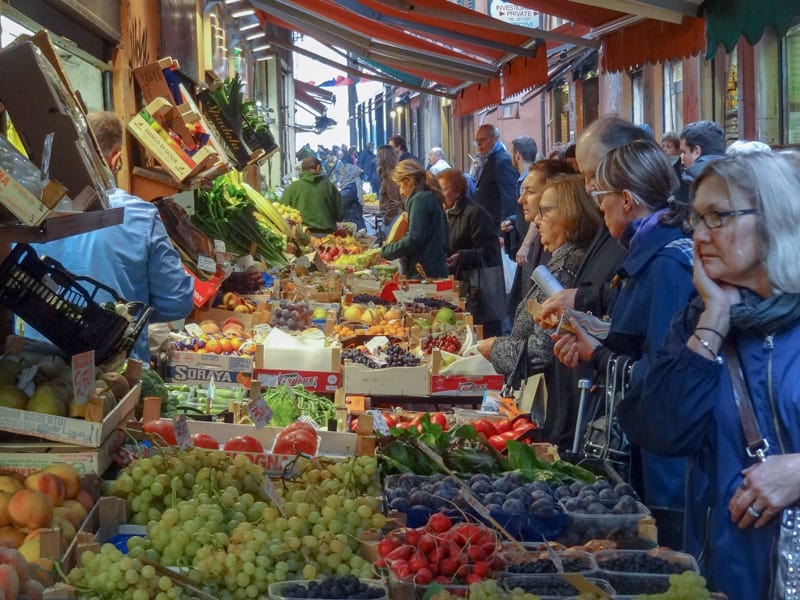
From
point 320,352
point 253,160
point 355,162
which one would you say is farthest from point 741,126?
point 355,162

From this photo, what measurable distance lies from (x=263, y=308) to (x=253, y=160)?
105 inches

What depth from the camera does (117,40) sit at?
653 centimetres

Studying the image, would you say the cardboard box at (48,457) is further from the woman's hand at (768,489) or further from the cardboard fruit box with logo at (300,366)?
the cardboard fruit box with logo at (300,366)

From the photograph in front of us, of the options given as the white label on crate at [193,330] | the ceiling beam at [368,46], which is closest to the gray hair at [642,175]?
the white label on crate at [193,330]

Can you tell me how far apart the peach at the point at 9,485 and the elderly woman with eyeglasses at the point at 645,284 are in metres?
1.70

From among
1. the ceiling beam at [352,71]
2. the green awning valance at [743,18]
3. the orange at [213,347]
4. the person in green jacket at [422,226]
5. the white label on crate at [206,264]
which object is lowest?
the orange at [213,347]

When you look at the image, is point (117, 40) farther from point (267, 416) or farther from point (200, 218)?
point (267, 416)

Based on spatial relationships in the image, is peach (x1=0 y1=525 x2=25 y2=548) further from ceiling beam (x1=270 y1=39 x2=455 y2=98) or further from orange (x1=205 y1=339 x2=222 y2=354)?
ceiling beam (x1=270 y1=39 x2=455 y2=98)

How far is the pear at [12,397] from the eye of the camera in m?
3.22

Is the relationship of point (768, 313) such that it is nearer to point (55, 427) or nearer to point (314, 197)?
point (55, 427)

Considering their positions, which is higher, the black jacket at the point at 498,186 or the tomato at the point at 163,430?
the black jacket at the point at 498,186

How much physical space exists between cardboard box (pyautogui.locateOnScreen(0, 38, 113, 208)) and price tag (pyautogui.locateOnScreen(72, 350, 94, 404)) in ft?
1.53

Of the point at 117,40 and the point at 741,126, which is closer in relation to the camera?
the point at 117,40

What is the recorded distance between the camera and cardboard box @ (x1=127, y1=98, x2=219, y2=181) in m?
6.53
